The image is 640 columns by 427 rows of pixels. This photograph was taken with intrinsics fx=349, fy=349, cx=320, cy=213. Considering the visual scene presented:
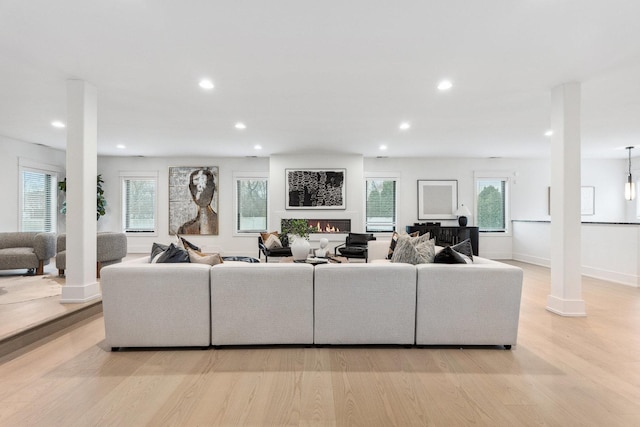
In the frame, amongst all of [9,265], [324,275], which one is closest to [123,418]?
[324,275]

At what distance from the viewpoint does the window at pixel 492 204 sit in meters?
8.74

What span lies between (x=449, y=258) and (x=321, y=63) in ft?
7.11

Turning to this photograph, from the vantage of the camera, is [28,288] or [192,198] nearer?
[28,288]

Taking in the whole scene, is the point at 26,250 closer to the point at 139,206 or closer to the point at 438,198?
the point at 139,206

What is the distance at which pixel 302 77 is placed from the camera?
3.69 m

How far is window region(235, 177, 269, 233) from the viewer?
8.77 metres

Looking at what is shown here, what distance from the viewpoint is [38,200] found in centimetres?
734

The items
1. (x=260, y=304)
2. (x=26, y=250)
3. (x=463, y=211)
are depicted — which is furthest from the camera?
(x=463, y=211)

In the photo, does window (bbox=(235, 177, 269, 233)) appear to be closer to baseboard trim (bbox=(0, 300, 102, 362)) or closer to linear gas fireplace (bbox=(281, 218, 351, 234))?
linear gas fireplace (bbox=(281, 218, 351, 234))

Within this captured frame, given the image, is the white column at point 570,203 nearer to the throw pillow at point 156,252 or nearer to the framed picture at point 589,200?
the throw pillow at point 156,252

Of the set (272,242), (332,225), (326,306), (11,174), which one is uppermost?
(11,174)

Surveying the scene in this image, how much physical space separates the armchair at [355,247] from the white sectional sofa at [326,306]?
139 inches

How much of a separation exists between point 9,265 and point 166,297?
449 cm

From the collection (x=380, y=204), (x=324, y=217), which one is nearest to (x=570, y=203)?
(x=380, y=204)
